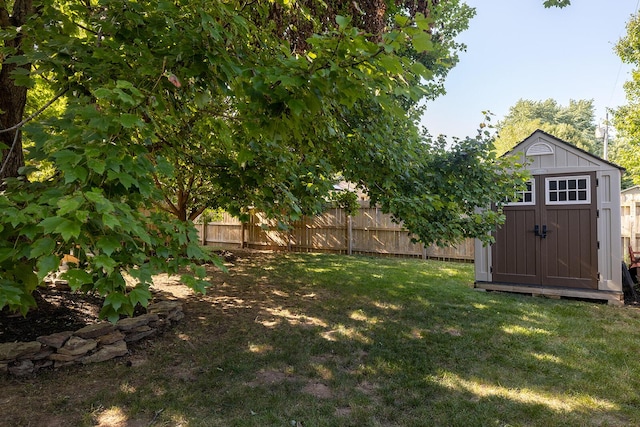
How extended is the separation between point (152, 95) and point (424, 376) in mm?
3024

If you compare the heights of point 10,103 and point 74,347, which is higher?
point 10,103

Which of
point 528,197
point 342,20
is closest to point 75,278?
point 342,20

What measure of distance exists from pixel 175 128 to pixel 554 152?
19.5ft

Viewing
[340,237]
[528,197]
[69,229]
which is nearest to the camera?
[69,229]

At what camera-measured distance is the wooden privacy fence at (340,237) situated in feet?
34.3

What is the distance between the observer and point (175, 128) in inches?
141

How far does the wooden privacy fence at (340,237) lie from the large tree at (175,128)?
20.8ft

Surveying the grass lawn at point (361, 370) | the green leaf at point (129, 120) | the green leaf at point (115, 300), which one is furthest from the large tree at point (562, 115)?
the green leaf at point (115, 300)

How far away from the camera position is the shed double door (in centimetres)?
580

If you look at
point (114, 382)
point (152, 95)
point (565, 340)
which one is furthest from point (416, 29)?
point (565, 340)

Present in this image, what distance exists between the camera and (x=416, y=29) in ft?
4.98

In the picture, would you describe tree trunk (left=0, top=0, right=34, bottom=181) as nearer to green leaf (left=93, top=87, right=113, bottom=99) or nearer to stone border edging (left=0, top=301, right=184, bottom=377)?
A: stone border edging (left=0, top=301, right=184, bottom=377)

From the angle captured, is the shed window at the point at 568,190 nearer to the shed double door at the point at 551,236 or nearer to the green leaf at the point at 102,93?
the shed double door at the point at 551,236

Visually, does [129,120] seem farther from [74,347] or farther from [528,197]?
[528,197]
